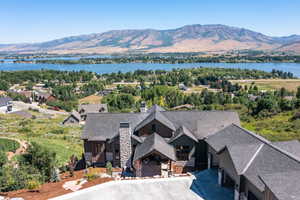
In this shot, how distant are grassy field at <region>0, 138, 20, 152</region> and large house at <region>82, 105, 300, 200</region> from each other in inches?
559

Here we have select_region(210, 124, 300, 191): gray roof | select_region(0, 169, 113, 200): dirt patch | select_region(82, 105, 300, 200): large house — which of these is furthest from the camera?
select_region(0, 169, 113, 200): dirt patch

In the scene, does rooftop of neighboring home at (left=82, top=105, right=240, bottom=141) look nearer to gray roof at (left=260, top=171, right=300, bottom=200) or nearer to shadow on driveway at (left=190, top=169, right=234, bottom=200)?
shadow on driveway at (left=190, top=169, right=234, bottom=200)

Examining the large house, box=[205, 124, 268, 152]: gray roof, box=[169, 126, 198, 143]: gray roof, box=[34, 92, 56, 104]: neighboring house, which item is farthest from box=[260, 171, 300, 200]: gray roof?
box=[34, 92, 56, 104]: neighboring house

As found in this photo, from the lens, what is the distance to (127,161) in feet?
66.9

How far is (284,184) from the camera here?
1041 cm

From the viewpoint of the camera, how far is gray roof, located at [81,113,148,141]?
2161 cm

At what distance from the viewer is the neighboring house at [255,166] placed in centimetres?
1063

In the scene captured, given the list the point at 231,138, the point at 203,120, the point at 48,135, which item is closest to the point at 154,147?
the point at 231,138

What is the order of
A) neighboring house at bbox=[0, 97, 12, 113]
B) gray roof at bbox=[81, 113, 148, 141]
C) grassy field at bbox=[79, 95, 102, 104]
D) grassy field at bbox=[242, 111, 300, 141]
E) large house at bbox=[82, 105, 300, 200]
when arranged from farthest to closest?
grassy field at bbox=[79, 95, 102, 104]
neighboring house at bbox=[0, 97, 12, 113]
grassy field at bbox=[242, 111, 300, 141]
gray roof at bbox=[81, 113, 148, 141]
large house at bbox=[82, 105, 300, 200]

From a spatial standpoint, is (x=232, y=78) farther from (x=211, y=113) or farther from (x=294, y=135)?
(x=211, y=113)

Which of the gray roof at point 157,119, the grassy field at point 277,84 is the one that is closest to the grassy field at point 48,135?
the gray roof at point 157,119

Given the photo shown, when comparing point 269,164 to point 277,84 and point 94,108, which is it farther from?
point 277,84

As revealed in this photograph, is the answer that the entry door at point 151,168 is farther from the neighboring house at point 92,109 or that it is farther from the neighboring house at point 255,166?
the neighboring house at point 92,109

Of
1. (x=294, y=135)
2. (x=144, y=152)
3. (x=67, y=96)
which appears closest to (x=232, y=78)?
(x=67, y=96)
